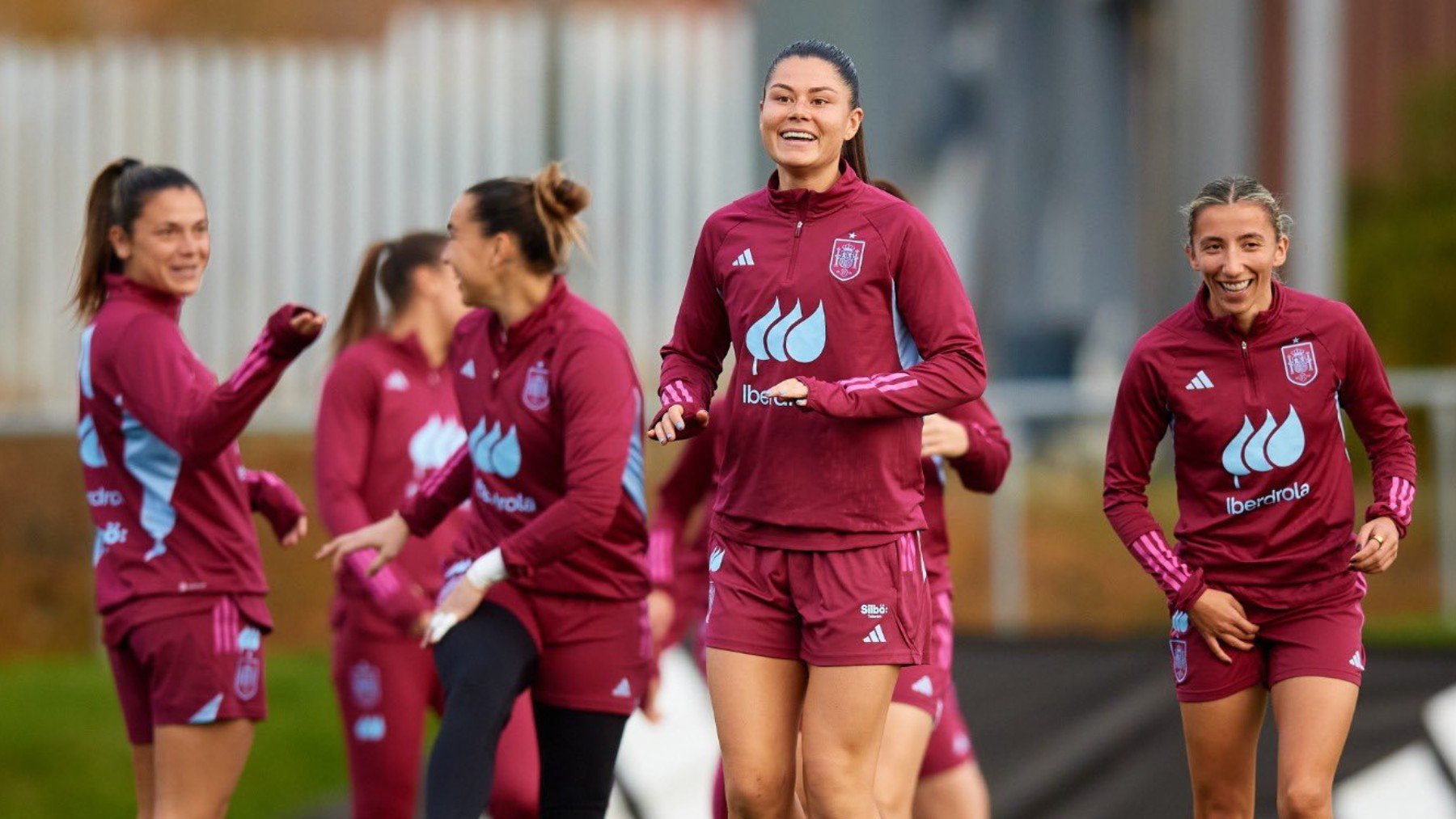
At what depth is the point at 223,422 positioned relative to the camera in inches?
195

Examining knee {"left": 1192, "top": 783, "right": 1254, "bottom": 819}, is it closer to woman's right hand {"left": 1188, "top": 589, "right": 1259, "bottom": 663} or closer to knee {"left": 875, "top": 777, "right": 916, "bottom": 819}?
woman's right hand {"left": 1188, "top": 589, "right": 1259, "bottom": 663}

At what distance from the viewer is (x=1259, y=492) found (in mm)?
5027

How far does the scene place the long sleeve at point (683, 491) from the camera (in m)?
6.27

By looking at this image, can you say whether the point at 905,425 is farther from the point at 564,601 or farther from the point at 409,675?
the point at 409,675

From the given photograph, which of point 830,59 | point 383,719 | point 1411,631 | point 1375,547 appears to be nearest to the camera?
point 830,59

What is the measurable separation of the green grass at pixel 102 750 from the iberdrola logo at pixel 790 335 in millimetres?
5004

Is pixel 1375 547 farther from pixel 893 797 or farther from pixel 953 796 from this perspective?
pixel 953 796

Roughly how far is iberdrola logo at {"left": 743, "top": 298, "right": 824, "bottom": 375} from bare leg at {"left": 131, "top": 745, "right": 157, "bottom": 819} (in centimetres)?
189

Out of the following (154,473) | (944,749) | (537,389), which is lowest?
(944,749)

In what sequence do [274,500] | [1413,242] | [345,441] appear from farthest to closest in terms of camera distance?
[1413,242]
[345,441]
[274,500]

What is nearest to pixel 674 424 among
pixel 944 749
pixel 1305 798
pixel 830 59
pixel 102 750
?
pixel 830 59

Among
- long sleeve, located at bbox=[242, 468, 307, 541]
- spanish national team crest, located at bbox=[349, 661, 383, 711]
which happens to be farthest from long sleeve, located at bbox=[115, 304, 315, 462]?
spanish national team crest, located at bbox=[349, 661, 383, 711]

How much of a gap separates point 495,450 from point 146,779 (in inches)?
47.1

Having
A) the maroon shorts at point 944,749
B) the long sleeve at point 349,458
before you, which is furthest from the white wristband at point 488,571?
the maroon shorts at point 944,749
